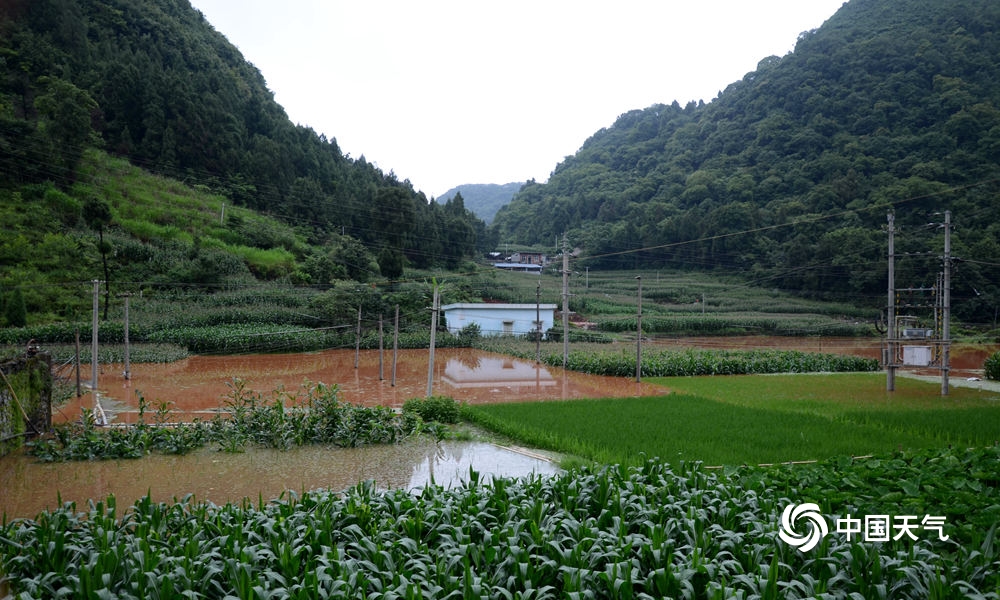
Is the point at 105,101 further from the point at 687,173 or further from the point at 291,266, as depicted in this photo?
the point at 687,173

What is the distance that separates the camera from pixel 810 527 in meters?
4.35

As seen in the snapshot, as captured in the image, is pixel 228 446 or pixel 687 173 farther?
pixel 687 173

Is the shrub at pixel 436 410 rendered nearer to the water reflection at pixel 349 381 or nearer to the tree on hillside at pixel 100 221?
the water reflection at pixel 349 381

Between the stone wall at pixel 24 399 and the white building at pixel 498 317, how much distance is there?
1883 centimetres

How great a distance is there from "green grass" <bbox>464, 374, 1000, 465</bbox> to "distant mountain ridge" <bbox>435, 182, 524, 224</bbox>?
278ft

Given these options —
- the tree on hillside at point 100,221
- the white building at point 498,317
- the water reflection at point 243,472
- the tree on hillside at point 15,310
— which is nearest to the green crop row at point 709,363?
the white building at point 498,317

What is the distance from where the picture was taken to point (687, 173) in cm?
5834

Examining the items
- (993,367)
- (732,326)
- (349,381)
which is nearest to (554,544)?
(349,381)

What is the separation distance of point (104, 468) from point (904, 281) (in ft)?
134

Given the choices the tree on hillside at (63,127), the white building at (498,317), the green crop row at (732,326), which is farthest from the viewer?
the green crop row at (732,326)

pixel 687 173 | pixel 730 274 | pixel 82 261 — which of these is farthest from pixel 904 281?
pixel 82 261

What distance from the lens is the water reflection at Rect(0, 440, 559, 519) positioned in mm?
6535

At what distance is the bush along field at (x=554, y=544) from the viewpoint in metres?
3.57

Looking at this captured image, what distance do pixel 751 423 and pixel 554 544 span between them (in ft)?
23.4
